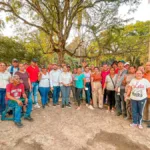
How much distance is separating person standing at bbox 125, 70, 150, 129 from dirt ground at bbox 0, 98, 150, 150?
1.32 ft

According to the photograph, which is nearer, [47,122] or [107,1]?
[47,122]

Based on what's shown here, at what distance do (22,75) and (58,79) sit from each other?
61.4 inches

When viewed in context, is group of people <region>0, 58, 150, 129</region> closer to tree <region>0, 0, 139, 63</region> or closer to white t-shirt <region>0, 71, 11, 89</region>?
white t-shirt <region>0, 71, 11, 89</region>

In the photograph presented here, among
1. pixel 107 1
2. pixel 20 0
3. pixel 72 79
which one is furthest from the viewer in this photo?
pixel 20 0

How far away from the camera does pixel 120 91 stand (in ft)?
17.6

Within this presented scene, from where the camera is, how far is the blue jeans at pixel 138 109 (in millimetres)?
4645

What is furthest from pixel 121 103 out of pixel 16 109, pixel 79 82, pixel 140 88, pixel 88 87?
pixel 16 109

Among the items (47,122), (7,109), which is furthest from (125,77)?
(7,109)

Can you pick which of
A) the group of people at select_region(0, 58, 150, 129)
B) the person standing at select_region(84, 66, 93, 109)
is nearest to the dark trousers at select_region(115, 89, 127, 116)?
the group of people at select_region(0, 58, 150, 129)

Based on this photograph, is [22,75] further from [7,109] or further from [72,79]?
[72,79]

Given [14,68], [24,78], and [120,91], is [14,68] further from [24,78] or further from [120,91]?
[120,91]

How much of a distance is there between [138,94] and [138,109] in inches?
19.2

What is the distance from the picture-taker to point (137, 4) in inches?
318

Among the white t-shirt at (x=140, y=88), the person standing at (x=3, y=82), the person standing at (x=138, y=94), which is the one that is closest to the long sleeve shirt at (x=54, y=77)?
the person standing at (x=3, y=82)
